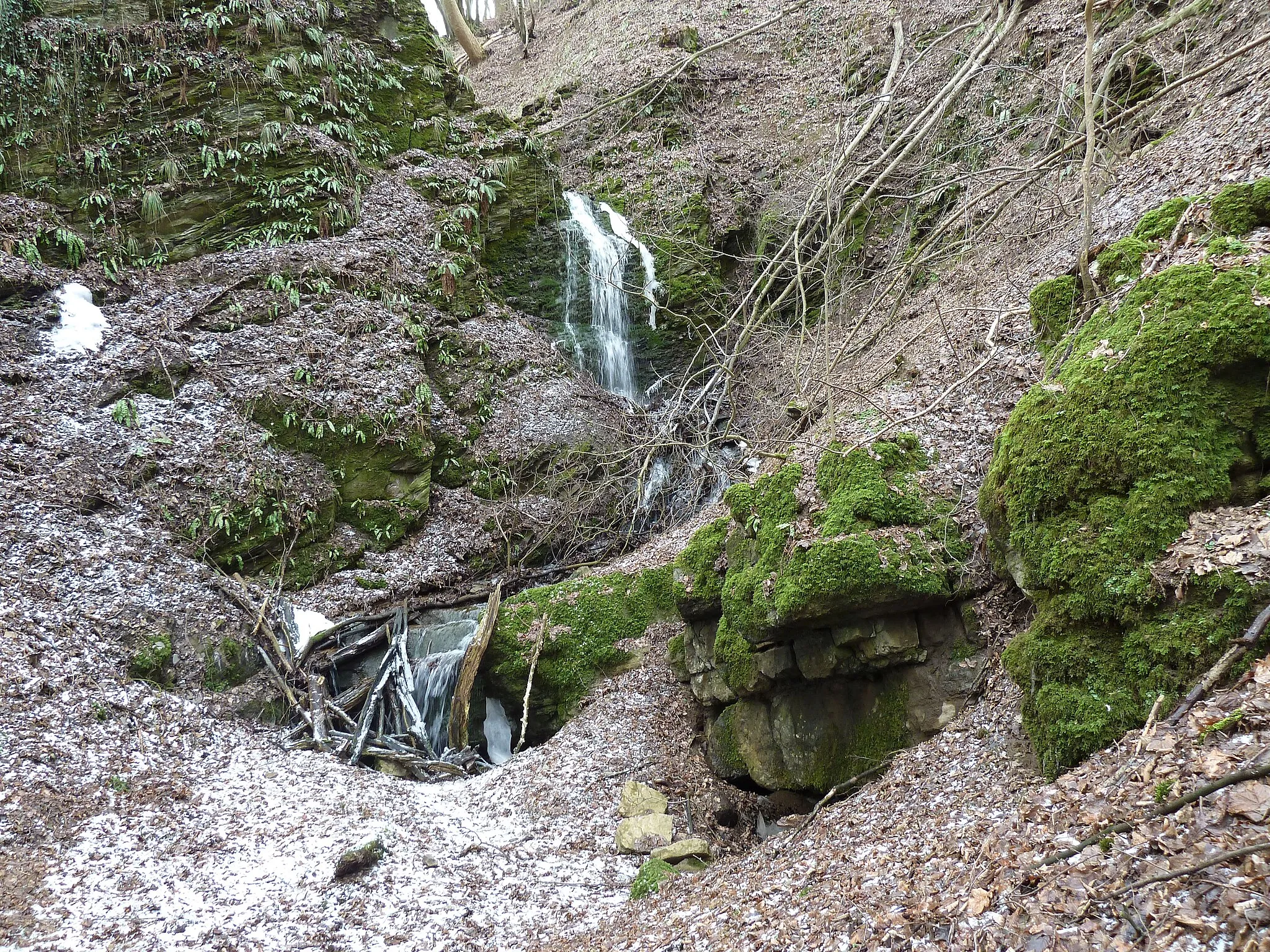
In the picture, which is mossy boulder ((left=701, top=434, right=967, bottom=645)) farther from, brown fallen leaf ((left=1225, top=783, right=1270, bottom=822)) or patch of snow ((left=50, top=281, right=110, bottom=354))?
patch of snow ((left=50, top=281, right=110, bottom=354))

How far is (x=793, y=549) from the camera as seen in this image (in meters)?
5.55

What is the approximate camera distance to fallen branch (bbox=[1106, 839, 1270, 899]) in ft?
6.53

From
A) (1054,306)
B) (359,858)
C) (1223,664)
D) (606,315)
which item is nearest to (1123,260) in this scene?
(1054,306)

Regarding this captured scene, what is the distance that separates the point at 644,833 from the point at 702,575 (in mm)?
2289

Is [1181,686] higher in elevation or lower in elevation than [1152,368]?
lower

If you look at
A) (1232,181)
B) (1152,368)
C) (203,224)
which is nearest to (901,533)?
(1152,368)

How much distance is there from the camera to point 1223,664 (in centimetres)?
278

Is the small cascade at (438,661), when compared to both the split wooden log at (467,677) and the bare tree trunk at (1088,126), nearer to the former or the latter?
the split wooden log at (467,677)

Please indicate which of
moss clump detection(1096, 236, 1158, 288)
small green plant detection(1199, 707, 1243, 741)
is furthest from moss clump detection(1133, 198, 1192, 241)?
small green plant detection(1199, 707, 1243, 741)

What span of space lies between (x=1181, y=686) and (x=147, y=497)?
32.4 feet

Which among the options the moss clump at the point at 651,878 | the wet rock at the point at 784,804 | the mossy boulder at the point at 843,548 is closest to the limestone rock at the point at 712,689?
the mossy boulder at the point at 843,548

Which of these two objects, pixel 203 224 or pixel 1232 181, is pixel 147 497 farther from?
pixel 1232 181

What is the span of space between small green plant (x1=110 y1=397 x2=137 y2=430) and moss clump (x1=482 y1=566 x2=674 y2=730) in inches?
204

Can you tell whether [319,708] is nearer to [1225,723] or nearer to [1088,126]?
[1225,723]
